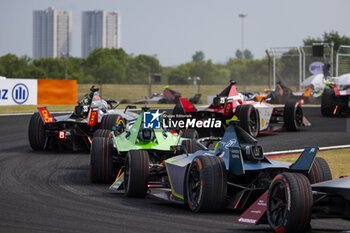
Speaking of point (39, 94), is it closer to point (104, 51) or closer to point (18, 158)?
point (18, 158)

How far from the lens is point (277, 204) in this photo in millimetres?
7125

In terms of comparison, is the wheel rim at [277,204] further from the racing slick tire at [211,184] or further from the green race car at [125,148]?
the green race car at [125,148]

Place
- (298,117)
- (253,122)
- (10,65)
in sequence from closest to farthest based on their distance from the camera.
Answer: (253,122) → (298,117) → (10,65)

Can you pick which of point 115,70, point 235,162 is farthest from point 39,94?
point 115,70

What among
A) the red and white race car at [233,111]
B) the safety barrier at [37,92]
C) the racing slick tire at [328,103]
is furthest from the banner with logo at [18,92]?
the racing slick tire at [328,103]

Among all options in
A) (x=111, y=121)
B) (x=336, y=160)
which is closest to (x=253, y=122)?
(x=111, y=121)

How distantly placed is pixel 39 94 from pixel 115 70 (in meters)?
62.8

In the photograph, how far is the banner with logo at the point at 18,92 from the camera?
104 feet

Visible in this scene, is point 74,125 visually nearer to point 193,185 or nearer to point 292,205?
point 193,185

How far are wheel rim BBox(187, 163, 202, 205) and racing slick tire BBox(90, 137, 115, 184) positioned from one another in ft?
10.1

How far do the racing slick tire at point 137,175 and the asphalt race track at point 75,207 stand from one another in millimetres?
159

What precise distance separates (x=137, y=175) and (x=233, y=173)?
1.96 meters

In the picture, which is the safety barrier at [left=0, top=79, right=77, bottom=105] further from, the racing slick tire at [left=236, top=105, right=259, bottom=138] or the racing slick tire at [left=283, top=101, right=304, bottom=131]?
the racing slick tire at [left=236, top=105, right=259, bottom=138]

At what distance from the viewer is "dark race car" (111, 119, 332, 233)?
838 centimetres
